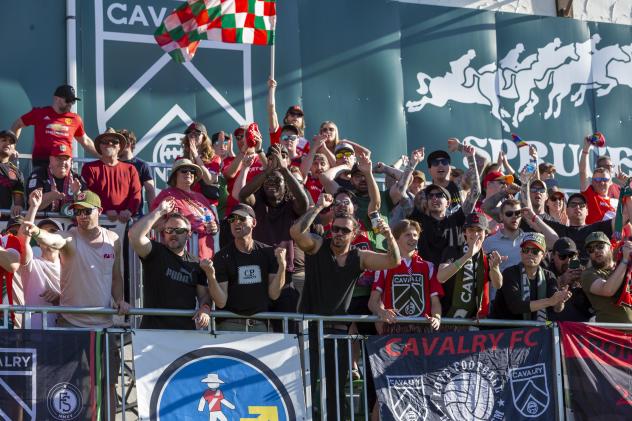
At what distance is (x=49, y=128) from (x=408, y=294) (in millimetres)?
4854

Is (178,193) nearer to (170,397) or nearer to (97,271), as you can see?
(97,271)

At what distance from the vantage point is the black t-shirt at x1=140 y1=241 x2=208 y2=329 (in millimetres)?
10648

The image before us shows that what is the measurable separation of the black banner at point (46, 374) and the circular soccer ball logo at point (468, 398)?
3098 millimetres

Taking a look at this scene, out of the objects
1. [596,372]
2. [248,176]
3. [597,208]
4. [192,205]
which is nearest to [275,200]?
[192,205]

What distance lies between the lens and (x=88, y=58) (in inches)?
649

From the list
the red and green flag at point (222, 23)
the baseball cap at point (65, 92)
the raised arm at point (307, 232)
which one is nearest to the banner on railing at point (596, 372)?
the raised arm at point (307, 232)

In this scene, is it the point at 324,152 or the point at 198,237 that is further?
the point at 324,152

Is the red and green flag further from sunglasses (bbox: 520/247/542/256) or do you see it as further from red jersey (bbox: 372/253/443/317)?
sunglasses (bbox: 520/247/542/256)

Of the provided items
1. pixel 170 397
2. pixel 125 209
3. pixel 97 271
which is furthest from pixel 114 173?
pixel 170 397

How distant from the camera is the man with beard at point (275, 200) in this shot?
12.1m

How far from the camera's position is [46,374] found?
983 cm

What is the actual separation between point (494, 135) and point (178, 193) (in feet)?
24.6

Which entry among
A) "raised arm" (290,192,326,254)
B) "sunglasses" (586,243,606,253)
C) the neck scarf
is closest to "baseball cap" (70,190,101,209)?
"raised arm" (290,192,326,254)

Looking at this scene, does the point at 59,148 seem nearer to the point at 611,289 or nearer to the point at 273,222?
the point at 273,222
